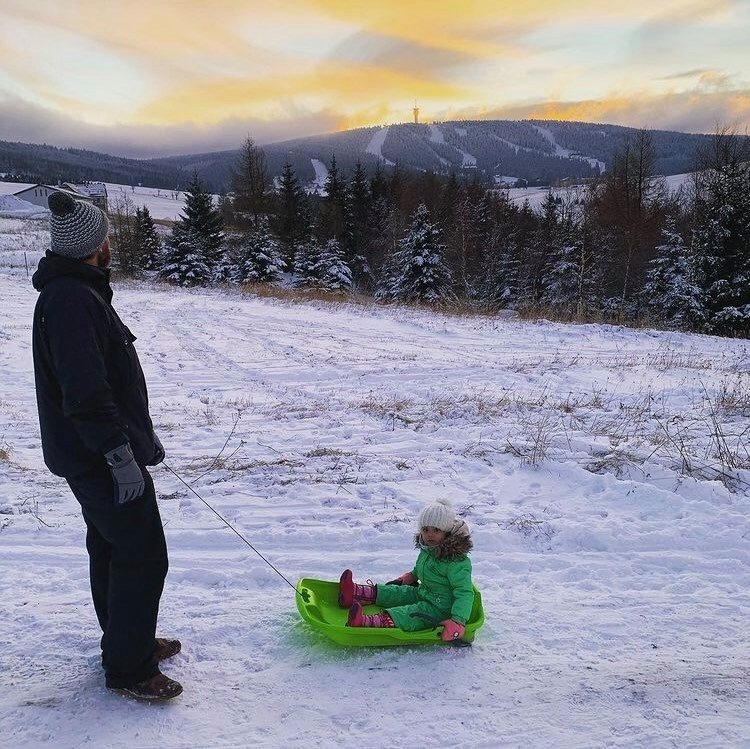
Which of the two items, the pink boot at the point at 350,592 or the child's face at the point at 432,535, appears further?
the pink boot at the point at 350,592

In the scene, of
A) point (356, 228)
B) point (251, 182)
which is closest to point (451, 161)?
point (356, 228)

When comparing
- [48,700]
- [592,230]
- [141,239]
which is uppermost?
[592,230]

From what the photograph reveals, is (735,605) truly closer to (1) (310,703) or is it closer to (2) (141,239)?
(1) (310,703)

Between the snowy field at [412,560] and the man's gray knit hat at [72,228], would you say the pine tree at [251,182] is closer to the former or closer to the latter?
the snowy field at [412,560]

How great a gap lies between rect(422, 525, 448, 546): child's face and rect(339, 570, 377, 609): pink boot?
520 millimetres

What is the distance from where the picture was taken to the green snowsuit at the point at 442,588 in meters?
2.96

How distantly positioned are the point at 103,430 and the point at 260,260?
29.7 m

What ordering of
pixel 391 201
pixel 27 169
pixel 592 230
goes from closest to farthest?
pixel 592 230 < pixel 391 201 < pixel 27 169

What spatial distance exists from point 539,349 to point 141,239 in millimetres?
33765

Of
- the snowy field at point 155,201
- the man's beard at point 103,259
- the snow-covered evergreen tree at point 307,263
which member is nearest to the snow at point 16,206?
the snowy field at point 155,201

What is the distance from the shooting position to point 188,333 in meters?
13.8

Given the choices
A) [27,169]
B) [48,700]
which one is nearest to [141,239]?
[48,700]

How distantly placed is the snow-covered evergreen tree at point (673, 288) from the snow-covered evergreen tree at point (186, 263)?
2418 cm

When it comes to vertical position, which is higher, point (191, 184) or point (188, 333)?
point (191, 184)
